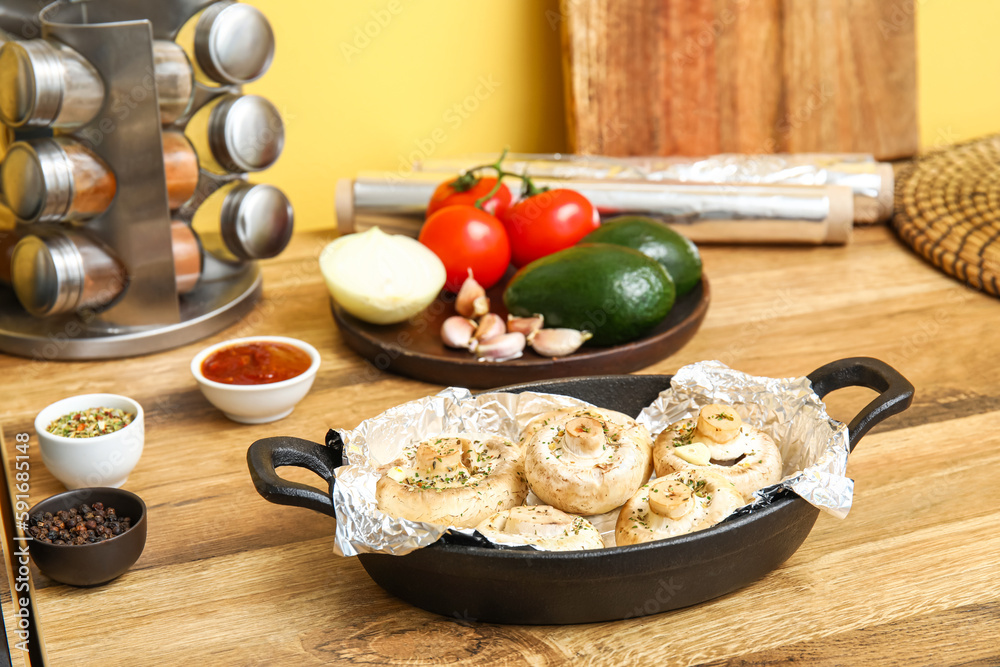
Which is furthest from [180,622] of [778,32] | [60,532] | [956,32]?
[956,32]

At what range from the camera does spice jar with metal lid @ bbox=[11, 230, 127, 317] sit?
3.64 ft

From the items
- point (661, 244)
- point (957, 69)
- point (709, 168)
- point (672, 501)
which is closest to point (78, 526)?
point (672, 501)

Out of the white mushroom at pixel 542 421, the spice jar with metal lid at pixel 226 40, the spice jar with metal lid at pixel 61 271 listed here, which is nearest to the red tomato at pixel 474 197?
the spice jar with metal lid at pixel 226 40

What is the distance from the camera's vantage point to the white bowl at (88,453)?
888 mm

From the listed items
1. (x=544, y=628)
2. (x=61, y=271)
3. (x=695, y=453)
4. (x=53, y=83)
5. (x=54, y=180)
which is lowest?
(x=544, y=628)

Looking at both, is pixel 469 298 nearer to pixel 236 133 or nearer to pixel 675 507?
pixel 236 133

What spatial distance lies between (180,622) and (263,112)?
28.9 inches

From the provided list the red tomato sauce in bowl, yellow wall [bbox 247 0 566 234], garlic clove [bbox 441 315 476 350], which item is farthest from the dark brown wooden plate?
yellow wall [bbox 247 0 566 234]

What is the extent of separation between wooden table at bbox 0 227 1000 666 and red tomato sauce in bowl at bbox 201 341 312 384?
6 cm

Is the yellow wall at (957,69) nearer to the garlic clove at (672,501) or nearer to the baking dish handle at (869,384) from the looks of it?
the baking dish handle at (869,384)

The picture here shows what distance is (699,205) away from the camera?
62.1 inches

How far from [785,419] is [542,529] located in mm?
302

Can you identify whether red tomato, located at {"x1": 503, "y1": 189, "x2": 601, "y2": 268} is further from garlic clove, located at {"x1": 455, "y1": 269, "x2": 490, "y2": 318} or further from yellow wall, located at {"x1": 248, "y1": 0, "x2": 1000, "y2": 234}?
yellow wall, located at {"x1": 248, "y1": 0, "x2": 1000, "y2": 234}

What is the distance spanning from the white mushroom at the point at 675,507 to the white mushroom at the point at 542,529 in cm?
3
